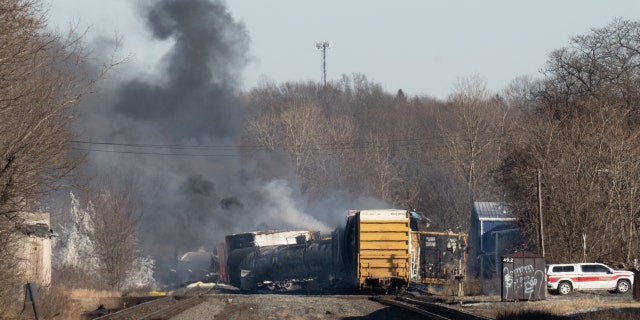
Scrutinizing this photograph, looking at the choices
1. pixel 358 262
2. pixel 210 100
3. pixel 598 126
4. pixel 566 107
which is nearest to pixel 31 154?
pixel 358 262

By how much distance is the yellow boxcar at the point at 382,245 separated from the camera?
38734mm

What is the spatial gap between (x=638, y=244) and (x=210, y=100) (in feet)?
159

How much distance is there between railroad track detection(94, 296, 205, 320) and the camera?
86.8 feet

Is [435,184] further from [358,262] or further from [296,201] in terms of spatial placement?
[358,262]

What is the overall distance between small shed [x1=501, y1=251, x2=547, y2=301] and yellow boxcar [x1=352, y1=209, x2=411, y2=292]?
5.54 metres

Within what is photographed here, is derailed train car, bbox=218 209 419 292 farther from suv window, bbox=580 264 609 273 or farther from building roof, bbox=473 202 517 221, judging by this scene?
building roof, bbox=473 202 517 221

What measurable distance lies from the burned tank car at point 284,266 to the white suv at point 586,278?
36.7 ft

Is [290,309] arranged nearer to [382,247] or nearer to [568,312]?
[382,247]

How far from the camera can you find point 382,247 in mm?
38906

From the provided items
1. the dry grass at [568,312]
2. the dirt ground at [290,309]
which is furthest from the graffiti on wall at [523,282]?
the dirt ground at [290,309]

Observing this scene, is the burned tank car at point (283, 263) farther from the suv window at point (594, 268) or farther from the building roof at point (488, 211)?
the building roof at point (488, 211)

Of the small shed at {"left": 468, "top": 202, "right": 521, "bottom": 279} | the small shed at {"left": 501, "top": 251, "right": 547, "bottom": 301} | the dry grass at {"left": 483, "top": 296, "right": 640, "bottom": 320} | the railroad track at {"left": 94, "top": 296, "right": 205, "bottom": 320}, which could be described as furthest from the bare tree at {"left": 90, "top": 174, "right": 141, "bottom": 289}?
the dry grass at {"left": 483, "top": 296, "right": 640, "bottom": 320}

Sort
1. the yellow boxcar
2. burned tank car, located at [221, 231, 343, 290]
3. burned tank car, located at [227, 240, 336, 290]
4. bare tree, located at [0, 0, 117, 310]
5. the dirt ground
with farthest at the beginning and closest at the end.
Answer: burned tank car, located at [227, 240, 336, 290] → burned tank car, located at [221, 231, 343, 290] → the yellow boxcar → the dirt ground → bare tree, located at [0, 0, 117, 310]

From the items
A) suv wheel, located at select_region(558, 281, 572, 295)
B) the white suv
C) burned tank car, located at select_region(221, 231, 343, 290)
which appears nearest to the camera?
suv wheel, located at select_region(558, 281, 572, 295)
